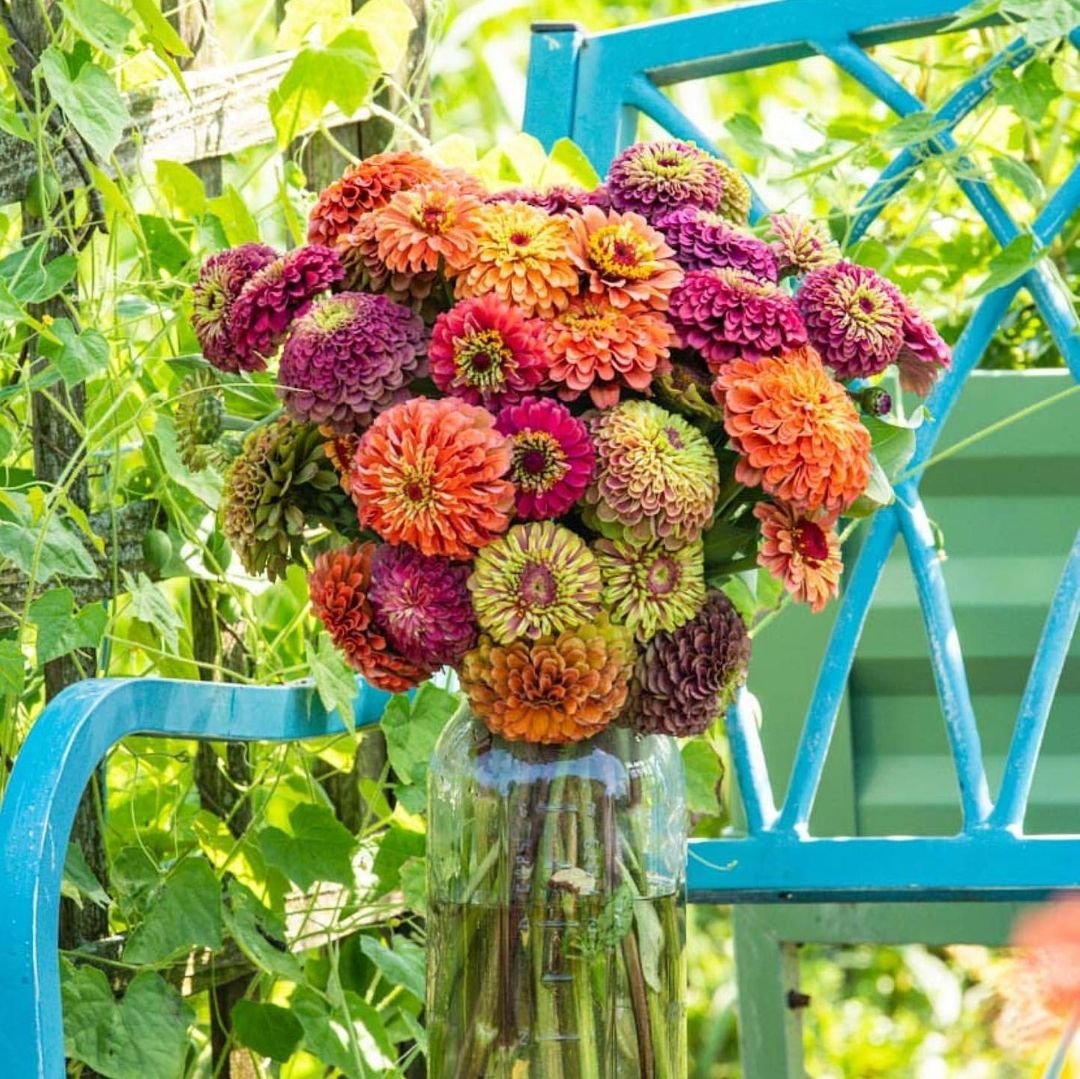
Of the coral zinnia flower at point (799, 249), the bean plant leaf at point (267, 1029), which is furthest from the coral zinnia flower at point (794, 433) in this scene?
the bean plant leaf at point (267, 1029)

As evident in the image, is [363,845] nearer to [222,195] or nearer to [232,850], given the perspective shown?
[232,850]

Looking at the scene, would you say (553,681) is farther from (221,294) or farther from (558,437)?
(221,294)

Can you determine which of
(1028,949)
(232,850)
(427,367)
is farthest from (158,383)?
(1028,949)

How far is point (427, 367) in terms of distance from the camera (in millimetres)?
1000

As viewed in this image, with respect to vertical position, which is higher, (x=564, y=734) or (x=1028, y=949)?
(x=564, y=734)

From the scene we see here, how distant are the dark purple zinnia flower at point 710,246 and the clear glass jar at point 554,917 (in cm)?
26

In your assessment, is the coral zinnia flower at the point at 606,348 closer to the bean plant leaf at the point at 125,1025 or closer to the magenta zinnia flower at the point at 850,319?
the magenta zinnia flower at the point at 850,319

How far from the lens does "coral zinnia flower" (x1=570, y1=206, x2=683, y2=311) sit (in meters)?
0.97

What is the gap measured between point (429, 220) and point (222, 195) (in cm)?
52

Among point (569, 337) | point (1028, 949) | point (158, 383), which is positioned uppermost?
point (158, 383)

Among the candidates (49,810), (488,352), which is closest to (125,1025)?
(49,810)

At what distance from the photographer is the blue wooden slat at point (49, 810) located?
0.92 m

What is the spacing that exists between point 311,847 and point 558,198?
22.1 inches

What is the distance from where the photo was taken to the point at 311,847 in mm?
1376
